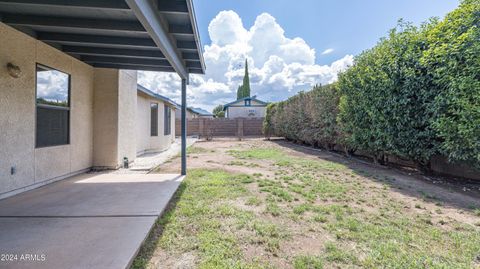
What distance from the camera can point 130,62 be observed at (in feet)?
18.3

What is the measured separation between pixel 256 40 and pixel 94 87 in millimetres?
14004

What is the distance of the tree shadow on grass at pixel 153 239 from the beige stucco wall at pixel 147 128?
624 centimetres

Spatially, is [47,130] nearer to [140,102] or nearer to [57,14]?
[57,14]

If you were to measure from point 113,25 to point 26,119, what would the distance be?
7.65 ft

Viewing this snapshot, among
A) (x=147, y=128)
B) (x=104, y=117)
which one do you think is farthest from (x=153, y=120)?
(x=104, y=117)

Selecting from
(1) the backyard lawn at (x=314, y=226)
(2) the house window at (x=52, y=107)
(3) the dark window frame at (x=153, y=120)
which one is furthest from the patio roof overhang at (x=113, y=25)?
(3) the dark window frame at (x=153, y=120)

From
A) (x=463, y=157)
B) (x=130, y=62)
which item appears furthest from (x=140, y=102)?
(x=463, y=157)

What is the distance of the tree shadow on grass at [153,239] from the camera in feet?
7.02

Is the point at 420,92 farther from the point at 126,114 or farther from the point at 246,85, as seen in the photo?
the point at 246,85

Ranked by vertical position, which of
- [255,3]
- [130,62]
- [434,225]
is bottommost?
[434,225]

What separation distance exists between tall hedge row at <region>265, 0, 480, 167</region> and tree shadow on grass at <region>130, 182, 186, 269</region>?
5.40 m

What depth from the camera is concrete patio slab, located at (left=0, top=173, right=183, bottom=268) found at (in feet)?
6.73

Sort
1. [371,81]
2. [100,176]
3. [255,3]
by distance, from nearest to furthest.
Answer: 1. [100,176]
2. [371,81]
3. [255,3]

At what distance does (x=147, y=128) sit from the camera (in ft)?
32.5
